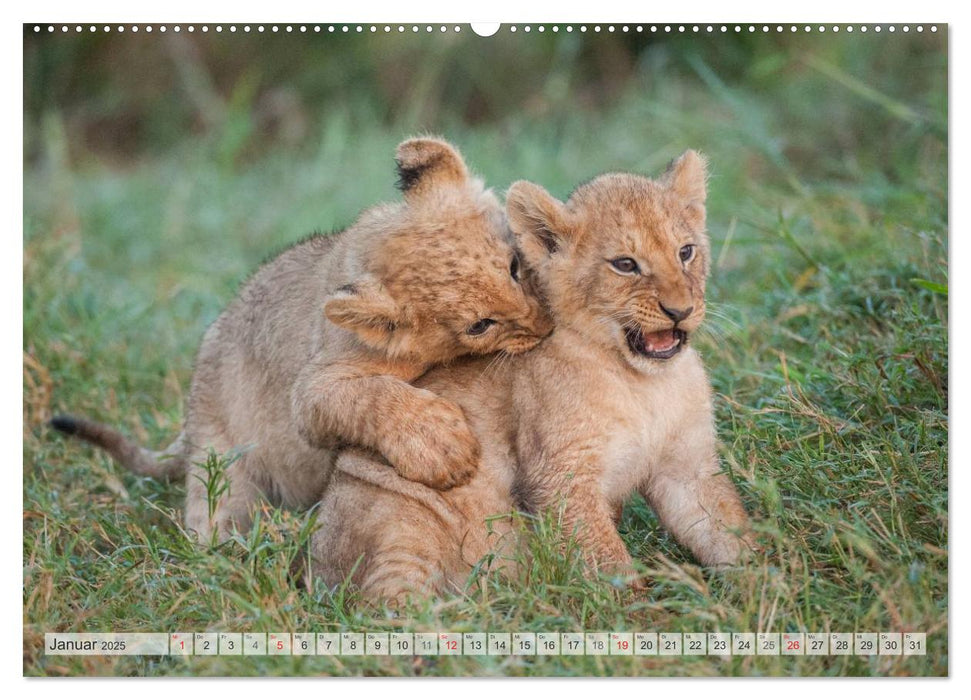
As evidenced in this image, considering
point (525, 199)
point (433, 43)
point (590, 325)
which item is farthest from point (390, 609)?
point (433, 43)

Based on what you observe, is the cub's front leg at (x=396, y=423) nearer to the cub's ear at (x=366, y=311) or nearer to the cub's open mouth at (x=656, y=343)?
the cub's ear at (x=366, y=311)

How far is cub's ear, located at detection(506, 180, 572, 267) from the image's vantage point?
15.8 feet

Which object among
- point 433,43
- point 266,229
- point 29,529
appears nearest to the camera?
point 29,529

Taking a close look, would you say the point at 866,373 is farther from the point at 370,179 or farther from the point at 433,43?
the point at 370,179

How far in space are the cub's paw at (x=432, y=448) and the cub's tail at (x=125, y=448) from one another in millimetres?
1680

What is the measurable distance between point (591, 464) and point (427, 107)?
21.4ft

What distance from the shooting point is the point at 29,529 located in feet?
18.2

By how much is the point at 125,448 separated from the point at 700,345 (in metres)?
2.95

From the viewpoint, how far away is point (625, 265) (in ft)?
15.5

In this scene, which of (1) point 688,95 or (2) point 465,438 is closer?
(2) point 465,438

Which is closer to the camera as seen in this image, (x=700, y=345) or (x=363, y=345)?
(x=363, y=345)

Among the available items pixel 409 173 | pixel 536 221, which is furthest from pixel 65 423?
pixel 536 221

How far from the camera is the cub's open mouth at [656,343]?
4.71 metres

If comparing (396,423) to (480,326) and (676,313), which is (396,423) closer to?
(480,326)
